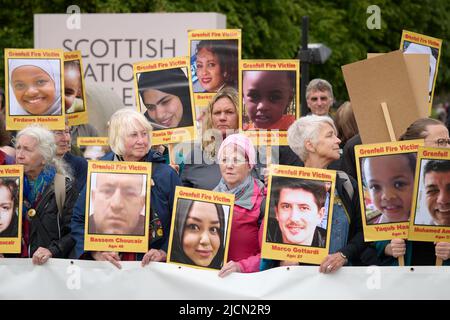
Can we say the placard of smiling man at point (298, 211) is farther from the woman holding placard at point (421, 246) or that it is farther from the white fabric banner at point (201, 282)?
the woman holding placard at point (421, 246)

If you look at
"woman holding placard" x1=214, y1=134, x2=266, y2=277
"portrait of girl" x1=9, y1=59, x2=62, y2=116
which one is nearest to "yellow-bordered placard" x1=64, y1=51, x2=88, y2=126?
"portrait of girl" x1=9, y1=59, x2=62, y2=116

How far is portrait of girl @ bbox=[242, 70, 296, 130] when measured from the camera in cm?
842

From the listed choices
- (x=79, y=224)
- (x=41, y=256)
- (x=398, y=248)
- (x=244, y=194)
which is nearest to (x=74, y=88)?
(x=79, y=224)

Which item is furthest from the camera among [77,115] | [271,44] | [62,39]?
[271,44]

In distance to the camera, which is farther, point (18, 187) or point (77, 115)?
point (77, 115)

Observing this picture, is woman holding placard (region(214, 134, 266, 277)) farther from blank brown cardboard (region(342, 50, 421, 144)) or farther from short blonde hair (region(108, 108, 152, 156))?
blank brown cardboard (region(342, 50, 421, 144))

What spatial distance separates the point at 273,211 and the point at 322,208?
27 centimetres

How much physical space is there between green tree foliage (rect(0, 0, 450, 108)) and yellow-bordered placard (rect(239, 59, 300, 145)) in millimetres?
10664

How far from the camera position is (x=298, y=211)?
6.66m

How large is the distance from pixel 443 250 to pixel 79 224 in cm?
209

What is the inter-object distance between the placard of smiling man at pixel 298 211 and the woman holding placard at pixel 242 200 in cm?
23

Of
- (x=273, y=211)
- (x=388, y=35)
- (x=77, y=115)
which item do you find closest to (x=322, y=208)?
(x=273, y=211)

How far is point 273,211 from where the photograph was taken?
21.9ft

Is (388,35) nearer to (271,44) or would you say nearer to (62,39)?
(271,44)
